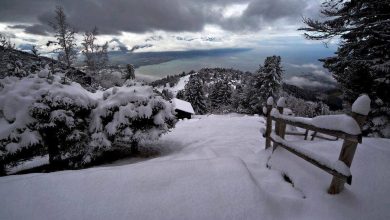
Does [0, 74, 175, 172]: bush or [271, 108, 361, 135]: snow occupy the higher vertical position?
[271, 108, 361, 135]: snow

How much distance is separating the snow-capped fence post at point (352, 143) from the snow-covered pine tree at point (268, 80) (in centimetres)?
3630

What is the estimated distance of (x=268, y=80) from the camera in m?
38.7

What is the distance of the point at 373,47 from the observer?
29.2 ft

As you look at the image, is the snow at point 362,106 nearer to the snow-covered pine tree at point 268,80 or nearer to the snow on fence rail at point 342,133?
the snow on fence rail at point 342,133

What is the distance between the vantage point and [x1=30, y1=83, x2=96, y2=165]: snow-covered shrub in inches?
356

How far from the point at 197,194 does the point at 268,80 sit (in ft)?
124

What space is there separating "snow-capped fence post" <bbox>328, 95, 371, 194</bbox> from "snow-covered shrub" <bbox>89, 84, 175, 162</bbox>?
841 centimetres

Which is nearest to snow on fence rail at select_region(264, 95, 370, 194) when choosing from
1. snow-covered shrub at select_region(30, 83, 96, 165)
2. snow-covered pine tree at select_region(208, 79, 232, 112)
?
snow-covered shrub at select_region(30, 83, 96, 165)

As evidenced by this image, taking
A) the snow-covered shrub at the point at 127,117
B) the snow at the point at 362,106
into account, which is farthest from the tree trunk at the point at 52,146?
the snow at the point at 362,106

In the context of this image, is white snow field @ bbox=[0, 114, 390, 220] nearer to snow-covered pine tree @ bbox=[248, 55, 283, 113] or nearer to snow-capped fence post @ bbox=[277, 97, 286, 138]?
snow-capped fence post @ bbox=[277, 97, 286, 138]

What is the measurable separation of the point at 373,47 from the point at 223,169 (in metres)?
8.92

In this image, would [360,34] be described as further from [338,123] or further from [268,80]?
[268,80]

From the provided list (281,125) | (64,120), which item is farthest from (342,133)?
(64,120)

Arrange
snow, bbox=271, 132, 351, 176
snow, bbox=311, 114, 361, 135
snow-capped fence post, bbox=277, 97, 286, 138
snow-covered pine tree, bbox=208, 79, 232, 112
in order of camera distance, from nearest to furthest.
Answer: snow, bbox=311, 114, 361, 135
snow, bbox=271, 132, 351, 176
snow-capped fence post, bbox=277, 97, 286, 138
snow-covered pine tree, bbox=208, 79, 232, 112
